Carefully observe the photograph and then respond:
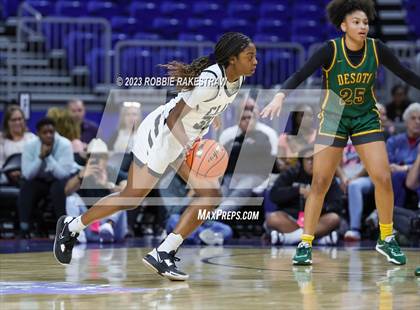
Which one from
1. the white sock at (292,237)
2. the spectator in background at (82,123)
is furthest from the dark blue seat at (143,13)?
the white sock at (292,237)

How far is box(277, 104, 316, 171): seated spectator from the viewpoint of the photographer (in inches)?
432

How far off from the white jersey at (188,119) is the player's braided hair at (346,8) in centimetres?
127

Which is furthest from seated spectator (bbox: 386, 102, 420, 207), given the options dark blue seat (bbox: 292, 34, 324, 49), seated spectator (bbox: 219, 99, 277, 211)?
dark blue seat (bbox: 292, 34, 324, 49)

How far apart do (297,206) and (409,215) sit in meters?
1.22

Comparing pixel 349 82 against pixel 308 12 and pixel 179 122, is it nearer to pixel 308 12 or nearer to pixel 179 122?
pixel 179 122

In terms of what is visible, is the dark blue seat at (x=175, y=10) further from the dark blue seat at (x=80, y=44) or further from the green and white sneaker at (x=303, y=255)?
the green and white sneaker at (x=303, y=255)

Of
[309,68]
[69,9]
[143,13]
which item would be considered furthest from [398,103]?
[69,9]

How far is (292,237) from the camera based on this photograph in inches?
412

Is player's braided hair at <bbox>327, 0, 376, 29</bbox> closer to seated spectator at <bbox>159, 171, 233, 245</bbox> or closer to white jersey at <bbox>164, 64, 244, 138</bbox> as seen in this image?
white jersey at <bbox>164, 64, 244, 138</bbox>

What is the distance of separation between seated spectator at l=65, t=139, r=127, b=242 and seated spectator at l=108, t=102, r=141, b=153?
0.29 m

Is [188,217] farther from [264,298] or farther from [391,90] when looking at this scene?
[391,90]

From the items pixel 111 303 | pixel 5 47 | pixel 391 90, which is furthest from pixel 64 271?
pixel 5 47

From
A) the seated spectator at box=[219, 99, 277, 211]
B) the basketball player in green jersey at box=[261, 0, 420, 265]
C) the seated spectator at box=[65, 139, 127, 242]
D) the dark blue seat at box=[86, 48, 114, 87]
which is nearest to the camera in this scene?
the basketball player in green jersey at box=[261, 0, 420, 265]

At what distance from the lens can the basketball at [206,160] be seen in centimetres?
681
